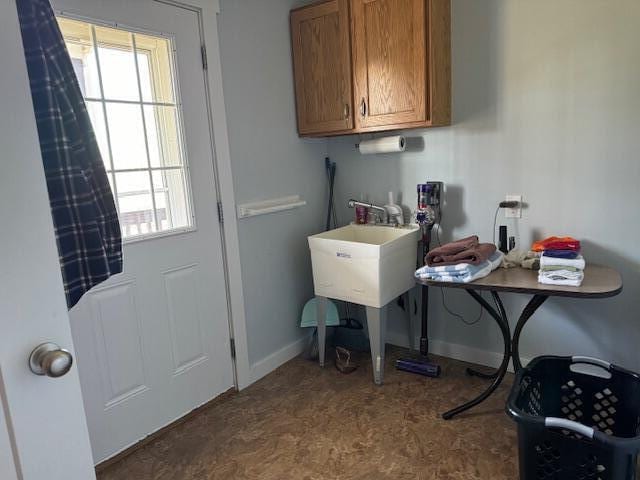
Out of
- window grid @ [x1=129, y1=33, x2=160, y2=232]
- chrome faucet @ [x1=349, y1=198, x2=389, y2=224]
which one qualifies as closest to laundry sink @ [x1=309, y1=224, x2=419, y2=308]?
chrome faucet @ [x1=349, y1=198, x2=389, y2=224]

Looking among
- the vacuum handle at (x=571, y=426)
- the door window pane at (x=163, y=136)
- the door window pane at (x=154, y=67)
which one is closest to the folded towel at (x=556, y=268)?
the vacuum handle at (x=571, y=426)

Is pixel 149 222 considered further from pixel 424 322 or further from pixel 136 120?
pixel 424 322

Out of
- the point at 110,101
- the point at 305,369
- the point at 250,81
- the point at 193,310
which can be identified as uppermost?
the point at 250,81

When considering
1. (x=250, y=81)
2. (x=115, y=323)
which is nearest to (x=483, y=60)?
(x=250, y=81)

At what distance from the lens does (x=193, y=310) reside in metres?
2.34

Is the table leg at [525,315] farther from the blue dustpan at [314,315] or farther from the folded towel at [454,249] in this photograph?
the blue dustpan at [314,315]

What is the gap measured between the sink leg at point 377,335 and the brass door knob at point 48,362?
1.85 metres

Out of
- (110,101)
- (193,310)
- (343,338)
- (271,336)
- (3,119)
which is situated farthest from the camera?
(343,338)

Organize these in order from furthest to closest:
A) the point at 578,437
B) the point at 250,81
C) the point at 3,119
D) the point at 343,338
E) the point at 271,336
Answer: the point at 343,338 < the point at 271,336 < the point at 250,81 < the point at 578,437 < the point at 3,119

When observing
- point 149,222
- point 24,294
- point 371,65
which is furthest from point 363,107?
point 24,294

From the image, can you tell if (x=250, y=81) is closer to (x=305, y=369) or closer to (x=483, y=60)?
(x=483, y=60)

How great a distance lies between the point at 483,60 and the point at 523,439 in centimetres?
190

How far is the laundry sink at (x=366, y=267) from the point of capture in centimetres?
241

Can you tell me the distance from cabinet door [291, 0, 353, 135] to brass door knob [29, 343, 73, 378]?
2.16m
